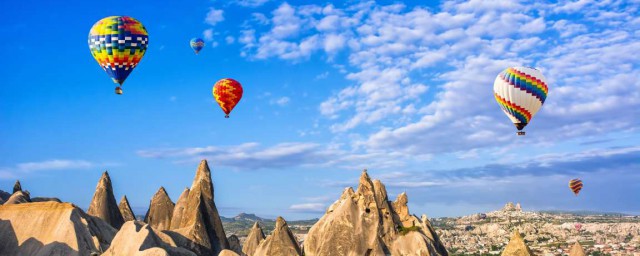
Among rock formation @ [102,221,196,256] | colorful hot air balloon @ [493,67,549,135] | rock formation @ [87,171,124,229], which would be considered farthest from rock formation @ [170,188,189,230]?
colorful hot air balloon @ [493,67,549,135]

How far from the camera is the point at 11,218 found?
44.4 m

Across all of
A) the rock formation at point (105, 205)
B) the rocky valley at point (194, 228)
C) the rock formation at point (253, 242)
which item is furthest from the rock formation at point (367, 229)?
the rock formation at point (105, 205)

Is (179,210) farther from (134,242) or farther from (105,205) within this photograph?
(134,242)

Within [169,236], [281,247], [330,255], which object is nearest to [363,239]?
[330,255]

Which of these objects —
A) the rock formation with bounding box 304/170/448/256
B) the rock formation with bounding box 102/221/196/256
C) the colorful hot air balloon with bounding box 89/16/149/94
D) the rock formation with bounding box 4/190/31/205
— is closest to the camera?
the rock formation with bounding box 102/221/196/256

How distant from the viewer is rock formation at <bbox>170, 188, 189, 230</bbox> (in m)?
57.4

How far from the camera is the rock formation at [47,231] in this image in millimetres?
42156

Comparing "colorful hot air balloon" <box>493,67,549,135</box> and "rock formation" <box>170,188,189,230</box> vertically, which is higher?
"colorful hot air balloon" <box>493,67,549,135</box>

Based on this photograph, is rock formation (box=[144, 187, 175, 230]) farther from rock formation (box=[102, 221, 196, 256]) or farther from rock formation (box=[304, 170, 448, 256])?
rock formation (box=[102, 221, 196, 256])

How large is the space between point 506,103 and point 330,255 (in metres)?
20.7

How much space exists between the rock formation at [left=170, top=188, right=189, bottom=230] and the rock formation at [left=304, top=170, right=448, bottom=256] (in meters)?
11.8

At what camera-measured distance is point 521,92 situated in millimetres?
61094

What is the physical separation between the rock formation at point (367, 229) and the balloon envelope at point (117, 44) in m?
22.0

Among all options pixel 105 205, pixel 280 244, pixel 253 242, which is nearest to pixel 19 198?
pixel 105 205
